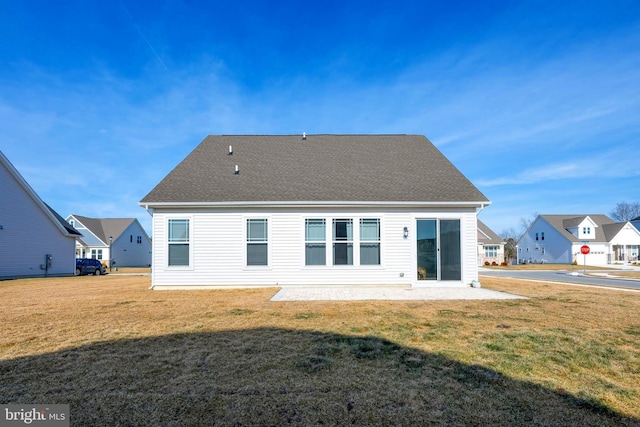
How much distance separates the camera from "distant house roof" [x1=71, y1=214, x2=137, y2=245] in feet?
138

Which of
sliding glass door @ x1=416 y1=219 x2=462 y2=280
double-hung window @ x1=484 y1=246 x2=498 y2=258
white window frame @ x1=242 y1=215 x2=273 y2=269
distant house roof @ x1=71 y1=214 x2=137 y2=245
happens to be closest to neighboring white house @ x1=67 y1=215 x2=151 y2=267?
distant house roof @ x1=71 y1=214 x2=137 y2=245

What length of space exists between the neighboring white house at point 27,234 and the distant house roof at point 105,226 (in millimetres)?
18873

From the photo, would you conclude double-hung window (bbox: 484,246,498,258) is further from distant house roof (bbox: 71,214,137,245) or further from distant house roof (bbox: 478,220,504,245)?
distant house roof (bbox: 71,214,137,245)

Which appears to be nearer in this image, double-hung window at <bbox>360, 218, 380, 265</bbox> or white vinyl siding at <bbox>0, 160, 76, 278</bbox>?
double-hung window at <bbox>360, 218, 380, 265</bbox>

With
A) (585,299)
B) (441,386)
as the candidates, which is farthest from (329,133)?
(441,386)

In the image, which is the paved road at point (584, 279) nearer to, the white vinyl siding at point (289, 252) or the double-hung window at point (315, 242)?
the white vinyl siding at point (289, 252)

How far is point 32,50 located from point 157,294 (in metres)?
11.6

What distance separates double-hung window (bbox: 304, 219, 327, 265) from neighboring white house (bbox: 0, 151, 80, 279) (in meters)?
20.2

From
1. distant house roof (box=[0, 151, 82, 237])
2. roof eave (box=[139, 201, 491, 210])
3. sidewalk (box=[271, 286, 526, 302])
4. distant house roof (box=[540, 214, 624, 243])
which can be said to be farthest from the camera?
distant house roof (box=[540, 214, 624, 243])

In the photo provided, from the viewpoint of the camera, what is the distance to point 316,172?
13922 mm

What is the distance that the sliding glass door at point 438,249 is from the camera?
12.1 metres

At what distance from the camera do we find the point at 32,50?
13.8 metres

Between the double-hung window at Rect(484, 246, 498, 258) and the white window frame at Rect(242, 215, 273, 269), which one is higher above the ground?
the white window frame at Rect(242, 215, 273, 269)

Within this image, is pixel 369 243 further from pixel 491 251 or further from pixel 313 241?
pixel 491 251
